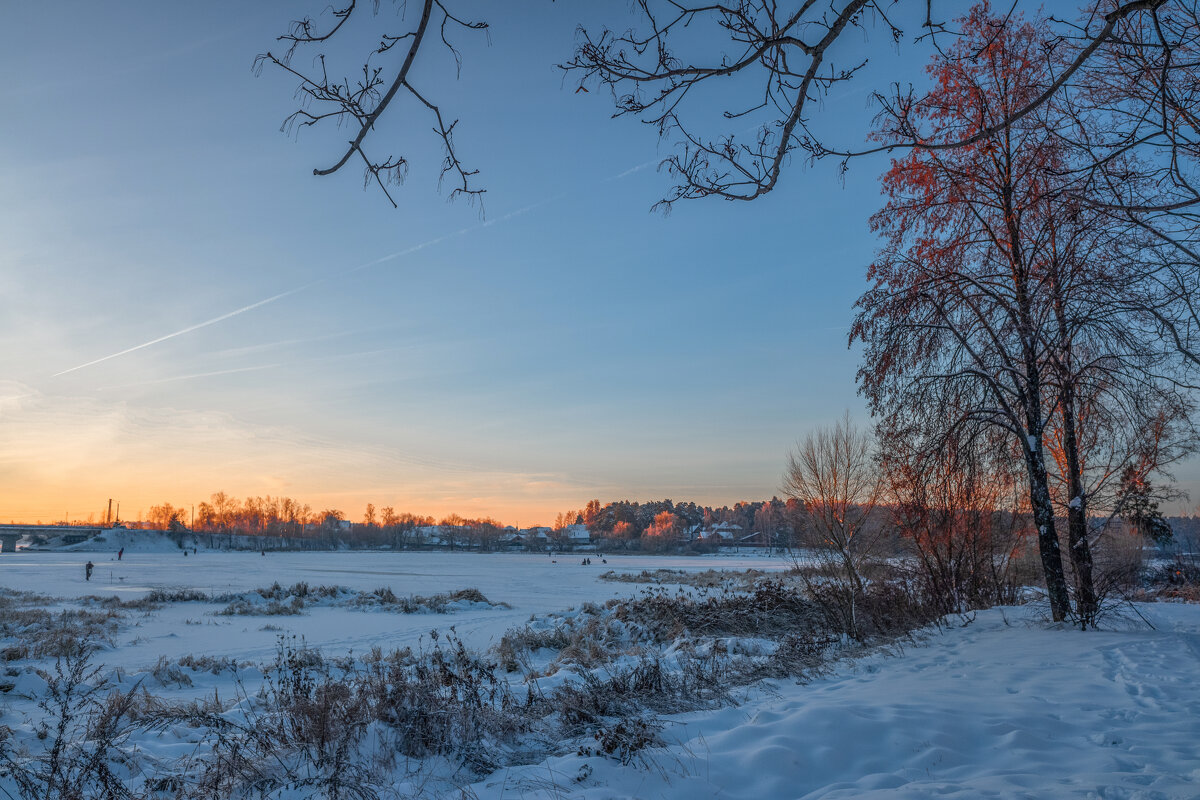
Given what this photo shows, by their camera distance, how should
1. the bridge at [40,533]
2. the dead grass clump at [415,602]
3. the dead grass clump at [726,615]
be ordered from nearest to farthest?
1. the dead grass clump at [726,615]
2. the dead grass clump at [415,602]
3. the bridge at [40,533]

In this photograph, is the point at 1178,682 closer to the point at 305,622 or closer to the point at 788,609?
the point at 788,609

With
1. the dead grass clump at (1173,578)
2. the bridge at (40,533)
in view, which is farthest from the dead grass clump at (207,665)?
the bridge at (40,533)

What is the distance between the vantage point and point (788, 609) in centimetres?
1797

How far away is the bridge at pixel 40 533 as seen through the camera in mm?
100062

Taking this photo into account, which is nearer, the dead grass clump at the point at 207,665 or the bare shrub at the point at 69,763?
the bare shrub at the point at 69,763

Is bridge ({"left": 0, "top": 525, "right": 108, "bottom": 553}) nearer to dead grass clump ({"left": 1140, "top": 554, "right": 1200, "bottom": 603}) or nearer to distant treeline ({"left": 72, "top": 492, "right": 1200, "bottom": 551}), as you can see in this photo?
distant treeline ({"left": 72, "top": 492, "right": 1200, "bottom": 551})

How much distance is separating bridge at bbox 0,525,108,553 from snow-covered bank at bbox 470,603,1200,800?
131847mm

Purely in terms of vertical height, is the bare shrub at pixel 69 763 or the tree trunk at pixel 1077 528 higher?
the tree trunk at pixel 1077 528

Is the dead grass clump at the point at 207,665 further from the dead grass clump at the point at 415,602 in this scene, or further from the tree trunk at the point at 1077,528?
the tree trunk at the point at 1077,528

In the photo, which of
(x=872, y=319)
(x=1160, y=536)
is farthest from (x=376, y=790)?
(x=1160, y=536)

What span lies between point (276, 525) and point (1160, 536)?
168849 mm

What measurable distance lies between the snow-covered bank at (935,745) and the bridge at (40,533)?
131847 millimetres

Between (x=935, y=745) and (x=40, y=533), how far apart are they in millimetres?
140925

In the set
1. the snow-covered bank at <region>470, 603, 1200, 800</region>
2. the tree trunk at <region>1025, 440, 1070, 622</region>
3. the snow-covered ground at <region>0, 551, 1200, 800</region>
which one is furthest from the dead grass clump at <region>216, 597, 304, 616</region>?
the tree trunk at <region>1025, 440, 1070, 622</region>
